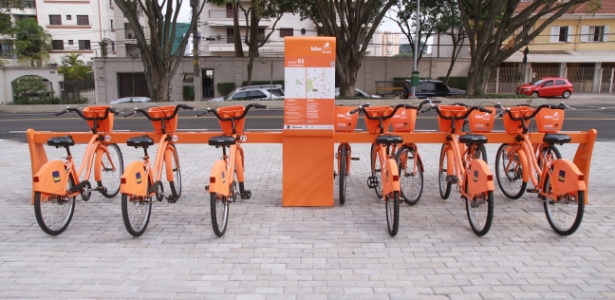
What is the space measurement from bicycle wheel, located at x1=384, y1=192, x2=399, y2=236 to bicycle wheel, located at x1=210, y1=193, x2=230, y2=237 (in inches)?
64.5

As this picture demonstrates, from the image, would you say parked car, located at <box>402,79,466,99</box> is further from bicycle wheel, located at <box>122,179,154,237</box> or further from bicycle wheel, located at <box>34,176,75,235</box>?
bicycle wheel, located at <box>34,176,75,235</box>

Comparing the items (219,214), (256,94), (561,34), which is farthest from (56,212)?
(561,34)

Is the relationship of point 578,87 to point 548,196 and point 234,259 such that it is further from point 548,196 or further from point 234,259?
point 234,259

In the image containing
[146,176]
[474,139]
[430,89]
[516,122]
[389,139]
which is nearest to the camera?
[146,176]

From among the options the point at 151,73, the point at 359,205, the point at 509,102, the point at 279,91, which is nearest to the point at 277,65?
the point at 279,91

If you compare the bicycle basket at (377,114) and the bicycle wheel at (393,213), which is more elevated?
the bicycle basket at (377,114)

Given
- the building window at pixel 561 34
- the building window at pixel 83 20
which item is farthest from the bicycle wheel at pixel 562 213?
the building window at pixel 83 20

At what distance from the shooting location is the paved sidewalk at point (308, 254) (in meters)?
3.66

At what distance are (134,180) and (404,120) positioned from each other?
10.5ft

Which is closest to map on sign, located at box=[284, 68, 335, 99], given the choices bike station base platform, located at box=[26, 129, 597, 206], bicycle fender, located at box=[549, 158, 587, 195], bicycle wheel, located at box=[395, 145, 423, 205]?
bike station base platform, located at box=[26, 129, 597, 206]

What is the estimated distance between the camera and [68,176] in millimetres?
5098

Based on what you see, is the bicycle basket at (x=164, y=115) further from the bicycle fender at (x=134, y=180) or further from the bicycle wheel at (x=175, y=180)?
the bicycle fender at (x=134, y=180)

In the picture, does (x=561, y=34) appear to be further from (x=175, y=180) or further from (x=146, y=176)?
(x=146, y=176)

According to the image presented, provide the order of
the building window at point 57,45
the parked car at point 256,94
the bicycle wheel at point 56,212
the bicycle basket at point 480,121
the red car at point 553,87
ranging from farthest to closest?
the building window at point 57,45, the red car at point 553,87, the parked car at point 256,94, the bicycle basket at point 480,121, the bicycle wheel at point 56,212
